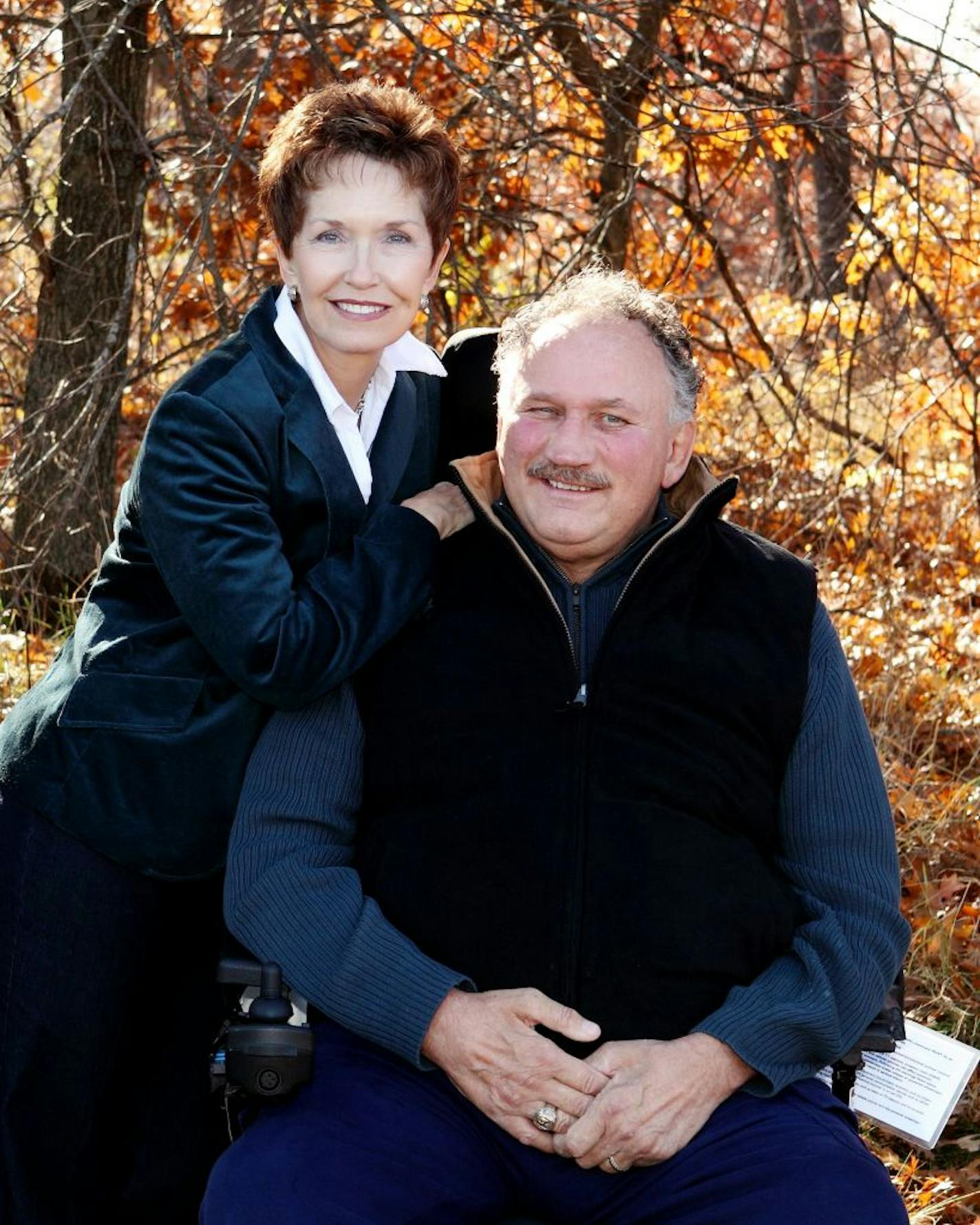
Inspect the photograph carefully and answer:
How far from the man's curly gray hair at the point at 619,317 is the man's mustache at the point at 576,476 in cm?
19

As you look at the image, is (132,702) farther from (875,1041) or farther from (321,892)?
(875,1041)

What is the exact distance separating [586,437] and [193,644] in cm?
75

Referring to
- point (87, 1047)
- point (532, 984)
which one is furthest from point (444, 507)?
point (87, 1047)

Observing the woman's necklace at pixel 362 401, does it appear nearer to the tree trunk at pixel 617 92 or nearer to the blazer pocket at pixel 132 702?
the blazer pocket at pixel 132 702

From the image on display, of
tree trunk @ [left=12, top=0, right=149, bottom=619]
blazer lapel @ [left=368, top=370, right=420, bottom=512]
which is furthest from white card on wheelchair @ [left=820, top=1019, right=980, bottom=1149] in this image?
tree trunk @ [left=12, top=0, right=149, bottom=619]

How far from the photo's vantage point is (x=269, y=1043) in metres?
2.24

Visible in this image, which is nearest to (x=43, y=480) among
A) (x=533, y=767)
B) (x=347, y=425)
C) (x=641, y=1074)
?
(x=347, y=425)

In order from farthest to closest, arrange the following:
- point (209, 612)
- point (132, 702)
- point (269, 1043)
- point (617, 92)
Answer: point (617, 92)
point (132, 702)
point (209, 612)
point (269, 1043)

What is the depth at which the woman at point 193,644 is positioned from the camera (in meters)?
2.42

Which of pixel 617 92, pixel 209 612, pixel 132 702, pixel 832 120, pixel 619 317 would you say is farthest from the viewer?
pixel 617 92

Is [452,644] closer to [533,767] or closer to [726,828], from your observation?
[533,767]

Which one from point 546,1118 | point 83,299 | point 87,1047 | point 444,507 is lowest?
point 87,1047

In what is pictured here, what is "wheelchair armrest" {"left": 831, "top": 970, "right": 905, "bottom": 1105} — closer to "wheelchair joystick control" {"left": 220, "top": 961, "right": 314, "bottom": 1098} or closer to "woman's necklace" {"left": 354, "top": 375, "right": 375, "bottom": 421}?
"wheelchair joystick control" {"left": 220, "top": 961, "right": 314, "bottom": 1098}

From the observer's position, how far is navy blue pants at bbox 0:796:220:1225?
2518 mm
